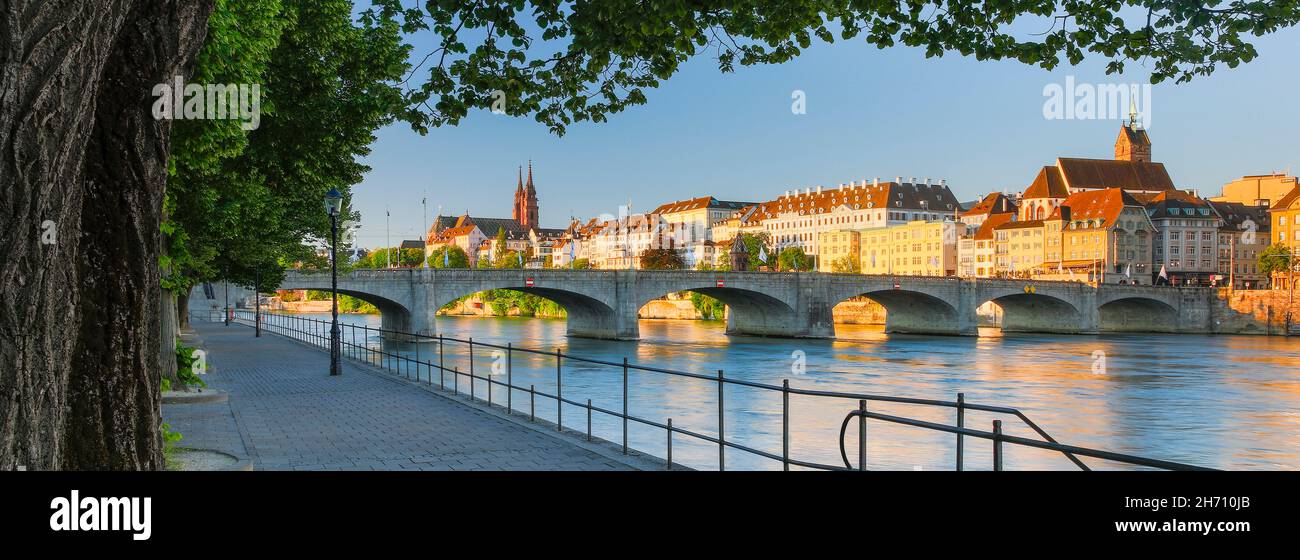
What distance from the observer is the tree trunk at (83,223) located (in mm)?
3316

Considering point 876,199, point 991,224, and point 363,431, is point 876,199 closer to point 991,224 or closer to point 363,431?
point 991,224

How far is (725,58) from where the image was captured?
9.29 m

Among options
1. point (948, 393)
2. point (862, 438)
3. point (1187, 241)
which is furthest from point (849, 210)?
point (862, 438)

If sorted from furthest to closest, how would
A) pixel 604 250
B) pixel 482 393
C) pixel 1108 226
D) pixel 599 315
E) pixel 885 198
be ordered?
1. pixel 604 250
2. pixel 885 198
3. pixel 1108 226
4. pixel 599 315
5. pixel 482 393

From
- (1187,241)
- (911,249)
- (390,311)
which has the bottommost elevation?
(390,311)

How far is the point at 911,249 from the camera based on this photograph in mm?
136125

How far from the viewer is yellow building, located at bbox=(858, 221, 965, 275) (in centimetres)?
13212

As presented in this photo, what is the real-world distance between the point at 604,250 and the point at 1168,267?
9042cm

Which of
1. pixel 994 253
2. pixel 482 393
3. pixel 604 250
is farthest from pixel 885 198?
pixel 482 393

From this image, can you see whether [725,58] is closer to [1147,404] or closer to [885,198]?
[1147,404]

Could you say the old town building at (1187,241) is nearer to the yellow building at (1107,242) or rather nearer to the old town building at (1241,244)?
the old town building at (1241,244)

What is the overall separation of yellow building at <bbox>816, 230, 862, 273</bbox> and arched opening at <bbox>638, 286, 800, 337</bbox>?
62969mm

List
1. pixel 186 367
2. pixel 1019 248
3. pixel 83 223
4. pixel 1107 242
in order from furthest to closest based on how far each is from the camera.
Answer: pixel 1019 248 → pixel 1107 242 → pixel 186 367 → pixel 83 223
